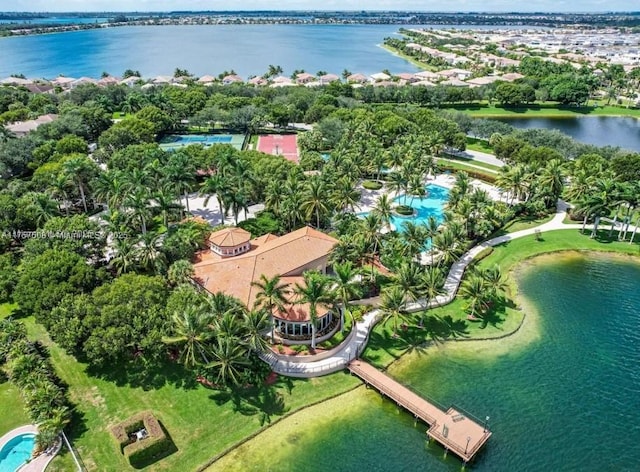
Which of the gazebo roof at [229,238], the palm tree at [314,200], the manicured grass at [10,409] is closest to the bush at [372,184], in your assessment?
the palm tree at [314,200]

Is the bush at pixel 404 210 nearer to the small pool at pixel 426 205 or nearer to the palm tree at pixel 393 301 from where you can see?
the small pool at pixel 426 205

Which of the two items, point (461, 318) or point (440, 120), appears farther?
point (440, 120)

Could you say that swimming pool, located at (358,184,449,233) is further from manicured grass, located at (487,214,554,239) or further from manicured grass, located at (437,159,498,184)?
manicured grass, located at (487,214,554,239)

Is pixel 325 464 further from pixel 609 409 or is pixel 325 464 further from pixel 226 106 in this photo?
pixel 226 106

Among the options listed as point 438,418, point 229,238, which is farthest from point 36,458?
point 438,418

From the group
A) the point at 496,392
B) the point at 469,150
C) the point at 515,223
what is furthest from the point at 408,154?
the point at 496,392

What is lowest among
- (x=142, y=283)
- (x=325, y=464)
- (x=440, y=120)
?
(x=325, y=464)

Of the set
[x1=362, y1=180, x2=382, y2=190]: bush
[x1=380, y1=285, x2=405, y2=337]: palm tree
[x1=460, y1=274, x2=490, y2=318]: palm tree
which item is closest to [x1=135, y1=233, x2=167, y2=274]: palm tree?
[x1=380, y1=285, x2=405, y2=337]: palm tree
